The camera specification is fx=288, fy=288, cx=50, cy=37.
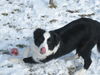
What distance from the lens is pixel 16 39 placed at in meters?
6.39

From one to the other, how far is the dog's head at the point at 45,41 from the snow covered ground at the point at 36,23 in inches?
22.9

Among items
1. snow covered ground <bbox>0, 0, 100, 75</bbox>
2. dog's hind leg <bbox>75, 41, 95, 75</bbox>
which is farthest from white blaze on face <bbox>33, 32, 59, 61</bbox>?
dog's hind leg <bbox>75, 41, 95, 75</bbox>

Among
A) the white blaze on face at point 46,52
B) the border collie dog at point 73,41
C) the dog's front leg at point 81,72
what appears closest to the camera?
the white blaze on face at point 46,52

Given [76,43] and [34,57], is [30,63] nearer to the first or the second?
[34,57]

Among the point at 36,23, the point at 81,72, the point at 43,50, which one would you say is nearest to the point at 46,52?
the point at 43,50

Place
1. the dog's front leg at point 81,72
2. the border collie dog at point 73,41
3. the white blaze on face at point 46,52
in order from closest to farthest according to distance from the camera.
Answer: the white blaze on face at point 46,52
the border collie dog at point 73,41
the dog's front leg at point 81,72

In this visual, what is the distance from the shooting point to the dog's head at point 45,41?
4.84 m

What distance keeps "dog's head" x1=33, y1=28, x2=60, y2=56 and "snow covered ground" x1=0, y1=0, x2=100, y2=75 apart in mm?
581

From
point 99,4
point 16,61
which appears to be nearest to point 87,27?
point 16,61

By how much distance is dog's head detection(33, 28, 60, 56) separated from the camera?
15.9 feet

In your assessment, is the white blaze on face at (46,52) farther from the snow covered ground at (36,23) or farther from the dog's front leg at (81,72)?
the dog's front leg at (81,72)

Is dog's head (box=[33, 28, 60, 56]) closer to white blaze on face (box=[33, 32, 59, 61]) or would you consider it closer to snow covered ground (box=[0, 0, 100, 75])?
white blaze on face (box=[33, 32, 59, 61])

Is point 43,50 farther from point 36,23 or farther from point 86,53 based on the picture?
point 36,23

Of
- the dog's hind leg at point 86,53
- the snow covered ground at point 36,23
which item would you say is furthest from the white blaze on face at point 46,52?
the dog's hind leg at point 86,53
